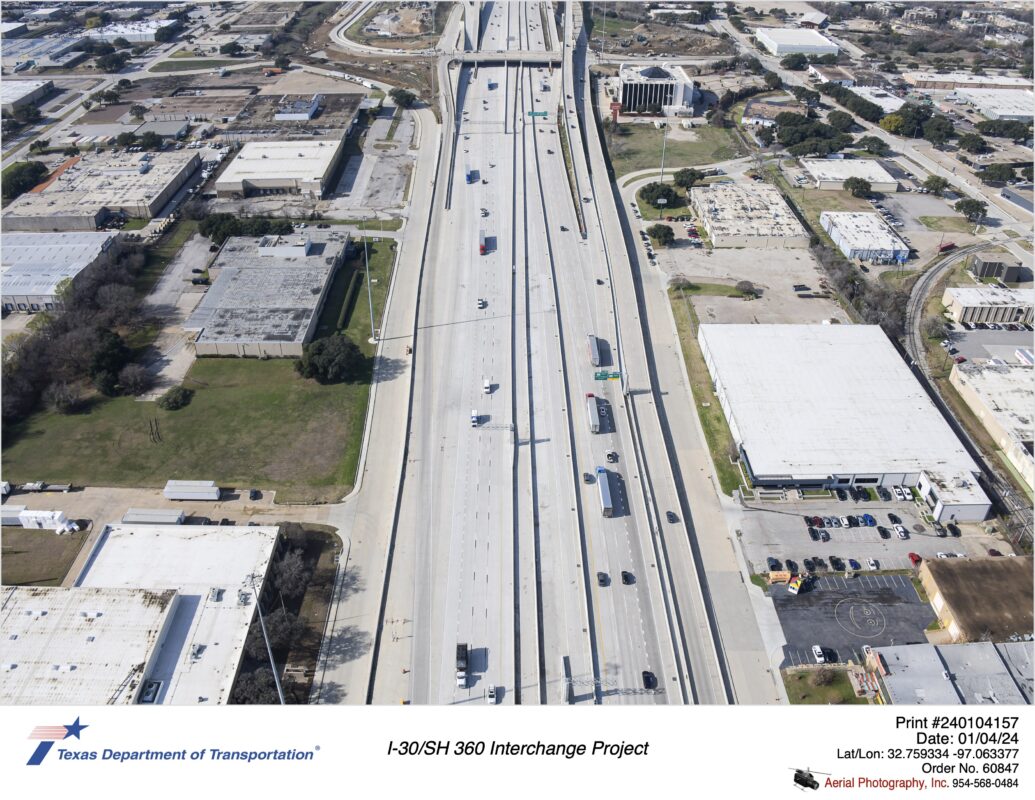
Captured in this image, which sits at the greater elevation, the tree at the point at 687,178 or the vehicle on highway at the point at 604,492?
the tree at the point at 687,178

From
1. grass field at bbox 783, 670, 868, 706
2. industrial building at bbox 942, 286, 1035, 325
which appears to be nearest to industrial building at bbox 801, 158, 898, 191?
industrial building at bbox 942, 286, 1035, 325

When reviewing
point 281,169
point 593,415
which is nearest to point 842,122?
point 281,169

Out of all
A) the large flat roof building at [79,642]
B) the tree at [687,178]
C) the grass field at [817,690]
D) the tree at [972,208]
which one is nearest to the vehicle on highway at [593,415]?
the grass field at [817,690]

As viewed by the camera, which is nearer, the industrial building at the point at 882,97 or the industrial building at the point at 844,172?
the industrial building at the point at 844,172

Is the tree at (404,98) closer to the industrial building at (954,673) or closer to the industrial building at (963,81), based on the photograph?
the industrial building at (963,81)

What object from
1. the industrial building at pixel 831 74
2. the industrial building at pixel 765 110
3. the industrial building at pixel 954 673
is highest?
the industrial building at pixel 831 74
